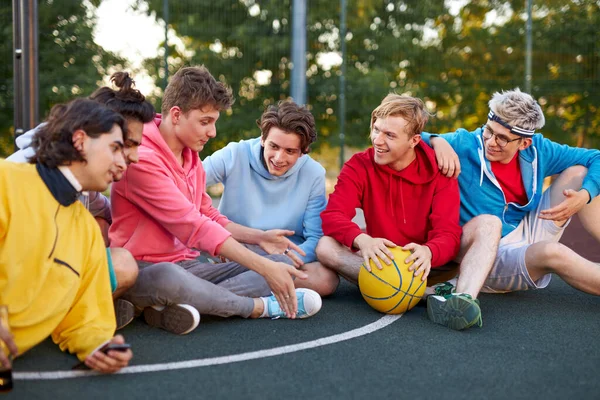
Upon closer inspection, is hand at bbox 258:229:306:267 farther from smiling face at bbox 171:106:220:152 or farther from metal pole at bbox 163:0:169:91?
metal pole at bbox 163:0:169:91

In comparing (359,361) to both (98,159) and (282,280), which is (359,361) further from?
(98,159)

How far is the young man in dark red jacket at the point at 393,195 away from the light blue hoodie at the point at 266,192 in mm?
299

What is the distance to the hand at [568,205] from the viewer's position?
14.1 feet

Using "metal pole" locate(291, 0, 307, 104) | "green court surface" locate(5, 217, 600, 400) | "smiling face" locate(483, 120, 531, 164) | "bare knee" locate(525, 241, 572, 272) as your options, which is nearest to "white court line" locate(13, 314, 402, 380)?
"green court surface" locate(5, 217, 600, 400)

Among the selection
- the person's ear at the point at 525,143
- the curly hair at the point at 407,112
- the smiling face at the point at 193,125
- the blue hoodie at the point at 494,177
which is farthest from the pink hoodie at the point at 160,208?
the person's ear at the point at 525,143

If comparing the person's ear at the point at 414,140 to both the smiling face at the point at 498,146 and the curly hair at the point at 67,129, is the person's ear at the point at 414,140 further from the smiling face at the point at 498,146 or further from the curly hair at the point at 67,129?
the curly hair at the point at 67,129

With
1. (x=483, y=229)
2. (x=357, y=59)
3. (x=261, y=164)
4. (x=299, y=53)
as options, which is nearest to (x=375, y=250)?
(x=483, y=229)

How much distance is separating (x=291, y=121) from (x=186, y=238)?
1.05 metres

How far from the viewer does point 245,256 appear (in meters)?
3.50

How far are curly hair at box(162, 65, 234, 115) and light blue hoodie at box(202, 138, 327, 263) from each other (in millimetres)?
728

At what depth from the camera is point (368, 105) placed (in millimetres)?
11336

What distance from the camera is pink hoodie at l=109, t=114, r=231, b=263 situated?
361 centimetres

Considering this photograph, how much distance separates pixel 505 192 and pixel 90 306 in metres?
2.66

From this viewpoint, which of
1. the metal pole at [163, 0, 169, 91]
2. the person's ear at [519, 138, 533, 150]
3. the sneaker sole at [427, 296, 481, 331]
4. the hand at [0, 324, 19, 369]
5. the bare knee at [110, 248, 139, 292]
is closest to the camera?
the hand at [0, 324, 19, 369]
